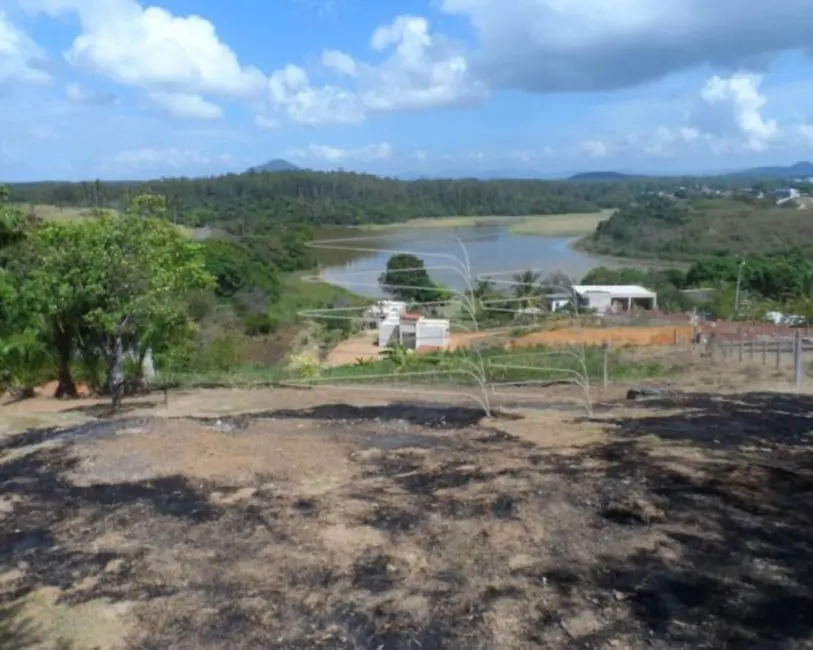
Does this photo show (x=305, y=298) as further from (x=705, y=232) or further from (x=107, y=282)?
(x=705, y=232)

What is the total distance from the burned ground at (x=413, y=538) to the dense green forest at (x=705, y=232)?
42817 mm

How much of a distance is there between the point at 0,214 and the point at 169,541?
21.9 feet

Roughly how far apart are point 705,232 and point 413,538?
5226 cm

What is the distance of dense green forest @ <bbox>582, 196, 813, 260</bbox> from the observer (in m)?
48.7

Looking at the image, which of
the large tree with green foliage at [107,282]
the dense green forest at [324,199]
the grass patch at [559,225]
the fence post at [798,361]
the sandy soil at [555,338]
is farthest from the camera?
the grass patch at [559,225]

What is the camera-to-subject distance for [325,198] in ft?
237

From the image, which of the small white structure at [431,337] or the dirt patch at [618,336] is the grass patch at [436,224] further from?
the small white structure at [431,337]

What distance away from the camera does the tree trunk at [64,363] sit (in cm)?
1095

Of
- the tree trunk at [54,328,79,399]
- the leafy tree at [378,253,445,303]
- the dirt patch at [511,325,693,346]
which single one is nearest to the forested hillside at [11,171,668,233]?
the dirt patch at [511,325,693,346]

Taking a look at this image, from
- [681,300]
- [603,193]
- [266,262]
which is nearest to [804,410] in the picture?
[681,300]

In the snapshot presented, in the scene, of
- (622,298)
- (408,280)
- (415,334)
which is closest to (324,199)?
(622,298)

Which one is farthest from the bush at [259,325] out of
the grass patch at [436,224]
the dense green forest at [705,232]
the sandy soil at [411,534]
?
the dense green forest at [705,232]

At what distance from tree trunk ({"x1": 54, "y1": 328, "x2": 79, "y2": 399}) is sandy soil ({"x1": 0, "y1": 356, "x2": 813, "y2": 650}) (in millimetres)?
3584

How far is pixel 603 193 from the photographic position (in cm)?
10588
